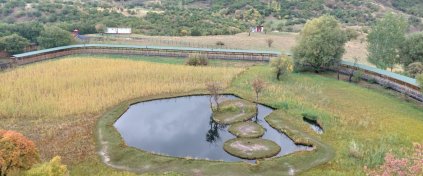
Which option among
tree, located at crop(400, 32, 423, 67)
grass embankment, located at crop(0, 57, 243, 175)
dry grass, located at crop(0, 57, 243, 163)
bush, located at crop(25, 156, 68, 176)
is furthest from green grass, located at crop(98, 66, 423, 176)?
tree, located at crop(400, 32, 423, 67)

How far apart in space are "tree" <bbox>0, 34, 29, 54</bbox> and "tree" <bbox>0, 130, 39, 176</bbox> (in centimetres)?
5681

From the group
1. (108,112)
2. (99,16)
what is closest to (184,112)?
(108,112)

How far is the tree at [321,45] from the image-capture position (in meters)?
66.0

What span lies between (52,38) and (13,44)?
767cm

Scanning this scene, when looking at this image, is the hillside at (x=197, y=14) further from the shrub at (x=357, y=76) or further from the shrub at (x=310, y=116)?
the shrub at (x=310, y=116)

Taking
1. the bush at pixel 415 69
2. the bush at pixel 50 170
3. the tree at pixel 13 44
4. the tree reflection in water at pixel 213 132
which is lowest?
the tree reflection in water at pixel 213 132

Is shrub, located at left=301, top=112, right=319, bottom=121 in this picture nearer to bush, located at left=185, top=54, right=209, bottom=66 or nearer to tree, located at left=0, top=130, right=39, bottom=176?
bush, located at left=185, top=54, right=209, bottom=66

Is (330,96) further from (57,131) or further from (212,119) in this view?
(57,131)

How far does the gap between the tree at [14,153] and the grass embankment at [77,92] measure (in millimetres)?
6374

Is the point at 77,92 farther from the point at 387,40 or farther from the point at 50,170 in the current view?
Result: the point at 387,40

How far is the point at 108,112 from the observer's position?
47.9m

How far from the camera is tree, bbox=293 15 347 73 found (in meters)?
66.0

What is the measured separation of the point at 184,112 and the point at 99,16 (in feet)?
243

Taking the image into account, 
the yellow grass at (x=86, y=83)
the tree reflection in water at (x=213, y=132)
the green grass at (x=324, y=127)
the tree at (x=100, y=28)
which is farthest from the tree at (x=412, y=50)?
the tree at (x=100, y=28)
